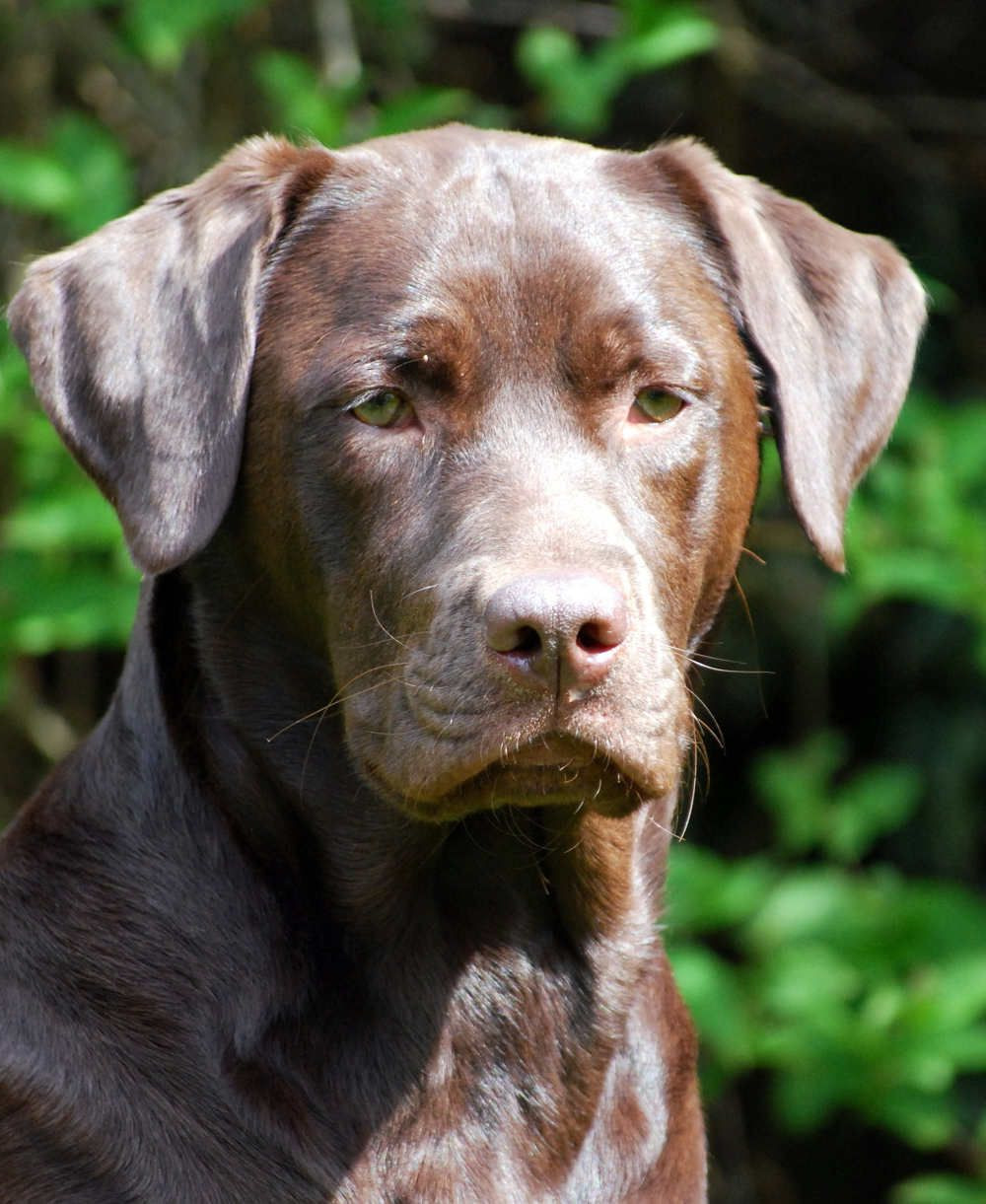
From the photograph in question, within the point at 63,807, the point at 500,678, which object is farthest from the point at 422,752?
the point at 63,807

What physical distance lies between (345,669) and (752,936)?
270cm

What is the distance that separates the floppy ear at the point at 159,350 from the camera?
8.87ft

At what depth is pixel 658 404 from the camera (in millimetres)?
2762

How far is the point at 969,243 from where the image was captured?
6.48 metres

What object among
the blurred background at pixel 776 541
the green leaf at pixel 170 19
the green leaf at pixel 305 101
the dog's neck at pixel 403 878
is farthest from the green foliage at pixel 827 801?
the green leaf at pixel 170 19

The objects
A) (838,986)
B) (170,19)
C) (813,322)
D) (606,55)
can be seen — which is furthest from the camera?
(838,986)

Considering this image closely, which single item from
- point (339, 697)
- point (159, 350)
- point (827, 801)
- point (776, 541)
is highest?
point (159, 350)

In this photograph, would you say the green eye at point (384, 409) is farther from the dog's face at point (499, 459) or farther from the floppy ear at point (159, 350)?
the floppy ear at point (159, 350)

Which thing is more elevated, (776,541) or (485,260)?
(485,260)

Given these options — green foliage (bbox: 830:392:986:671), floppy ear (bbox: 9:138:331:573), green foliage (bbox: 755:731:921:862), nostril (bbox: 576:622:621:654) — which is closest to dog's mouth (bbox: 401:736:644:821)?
nostril (bbox: 576:622:621:654)

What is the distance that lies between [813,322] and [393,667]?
0.97 metres

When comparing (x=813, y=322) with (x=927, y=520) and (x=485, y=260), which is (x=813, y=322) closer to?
(x=485, y=260)

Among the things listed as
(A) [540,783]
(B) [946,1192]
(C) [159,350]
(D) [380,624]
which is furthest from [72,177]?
(B) [946,1192]

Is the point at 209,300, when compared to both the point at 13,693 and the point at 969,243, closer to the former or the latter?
the point at 13,693
